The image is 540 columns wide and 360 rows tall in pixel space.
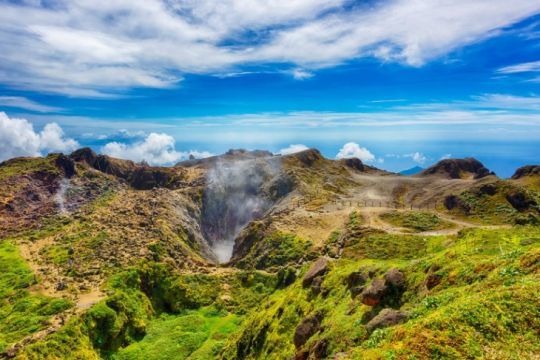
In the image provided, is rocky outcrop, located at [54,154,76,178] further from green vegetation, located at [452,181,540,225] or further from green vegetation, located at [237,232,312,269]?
green vegetation, located at [452,181,540,225]

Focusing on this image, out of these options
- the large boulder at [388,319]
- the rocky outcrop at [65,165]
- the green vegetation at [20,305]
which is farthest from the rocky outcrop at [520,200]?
the rocky outcrop at [65,165]

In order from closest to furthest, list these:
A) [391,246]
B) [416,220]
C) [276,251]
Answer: [391,246], [276,251], [416,220]

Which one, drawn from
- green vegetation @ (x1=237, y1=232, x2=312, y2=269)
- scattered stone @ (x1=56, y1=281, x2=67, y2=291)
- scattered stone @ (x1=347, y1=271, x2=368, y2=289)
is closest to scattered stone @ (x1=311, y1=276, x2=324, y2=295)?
scattered stone @ (x1=347, y1=271, x2=368, y2=289)

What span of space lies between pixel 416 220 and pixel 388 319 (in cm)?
6355

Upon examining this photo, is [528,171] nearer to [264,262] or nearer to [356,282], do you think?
[264,262]

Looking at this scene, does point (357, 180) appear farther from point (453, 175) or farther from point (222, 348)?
point (222, 348)

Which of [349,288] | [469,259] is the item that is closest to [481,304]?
[469,259]

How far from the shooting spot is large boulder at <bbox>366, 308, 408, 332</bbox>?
2128 centimetres

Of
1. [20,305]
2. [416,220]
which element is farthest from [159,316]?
[416,220]

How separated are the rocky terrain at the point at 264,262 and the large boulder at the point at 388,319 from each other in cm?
9

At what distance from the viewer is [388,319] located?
21.6 m

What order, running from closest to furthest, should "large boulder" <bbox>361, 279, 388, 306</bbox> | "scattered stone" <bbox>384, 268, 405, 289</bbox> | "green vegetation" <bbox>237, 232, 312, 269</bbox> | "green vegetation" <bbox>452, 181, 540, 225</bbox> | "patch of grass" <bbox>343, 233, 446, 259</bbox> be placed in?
"large boulder" <bbox>361, 279, 388, 306</bbox> → "scattered stone" <bbox>384, 268, 405, 289</bbox> → "patch of grass" <bbox>343, 233, 446, 259</bbox> → "green vegetation" <bbox>237, 232, 312, 269</bbox> → "green vegetation" <bbox>452, 181, 540, 225</bbox>

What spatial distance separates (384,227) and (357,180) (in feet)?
224

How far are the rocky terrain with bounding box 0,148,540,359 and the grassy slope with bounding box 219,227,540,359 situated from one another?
0.27 ft
